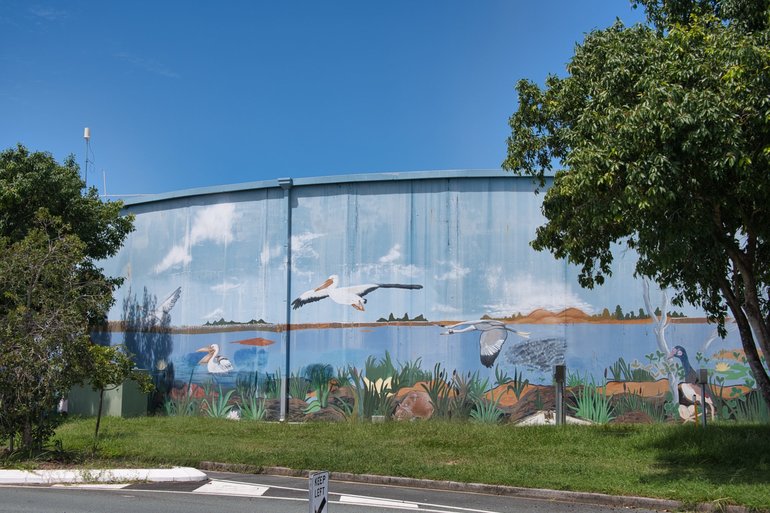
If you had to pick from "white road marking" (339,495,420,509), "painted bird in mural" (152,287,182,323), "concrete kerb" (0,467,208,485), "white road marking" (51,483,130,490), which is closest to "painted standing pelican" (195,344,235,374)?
"painted bird in mural" (152,287,182,323)

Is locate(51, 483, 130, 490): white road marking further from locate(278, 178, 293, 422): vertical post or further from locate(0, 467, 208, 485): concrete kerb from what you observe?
locate(278, 178, 293, 422): vertical post

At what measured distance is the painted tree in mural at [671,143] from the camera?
36.2ft

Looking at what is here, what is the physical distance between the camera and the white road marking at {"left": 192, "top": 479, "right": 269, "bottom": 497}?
42.0ft

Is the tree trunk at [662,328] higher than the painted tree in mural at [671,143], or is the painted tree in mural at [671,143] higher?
the painted tree in mural at [671,143]

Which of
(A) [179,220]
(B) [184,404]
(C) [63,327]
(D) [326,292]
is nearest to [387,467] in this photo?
(C) [63,327]

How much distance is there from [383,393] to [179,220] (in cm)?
978

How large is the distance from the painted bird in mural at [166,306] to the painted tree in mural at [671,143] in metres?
15.1

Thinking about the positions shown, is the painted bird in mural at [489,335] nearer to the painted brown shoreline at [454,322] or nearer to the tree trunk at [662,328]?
the painted brown shoreline at [454,322]

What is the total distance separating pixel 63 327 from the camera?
1501 cm

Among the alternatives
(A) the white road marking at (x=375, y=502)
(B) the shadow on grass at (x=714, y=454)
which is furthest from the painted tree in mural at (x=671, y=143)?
(A) the white road marking at (x=375, y=502)

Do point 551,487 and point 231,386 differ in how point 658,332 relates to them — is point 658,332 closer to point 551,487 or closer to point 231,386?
point 551,487

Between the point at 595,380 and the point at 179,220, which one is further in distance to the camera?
the point at 179,220

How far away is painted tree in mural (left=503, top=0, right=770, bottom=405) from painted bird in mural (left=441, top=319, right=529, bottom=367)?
7.70 meters

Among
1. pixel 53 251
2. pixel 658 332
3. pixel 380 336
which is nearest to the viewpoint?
pixel 53 251
